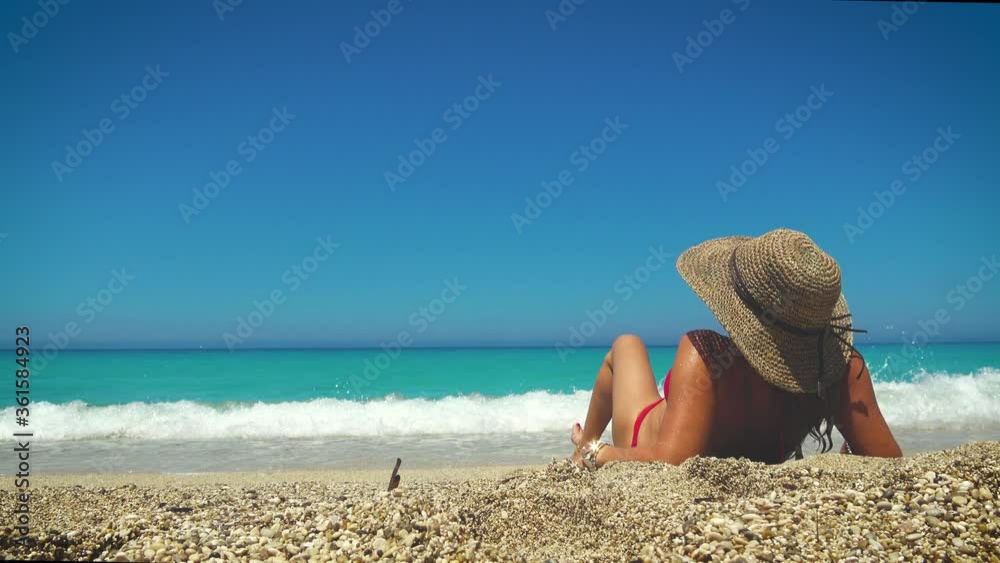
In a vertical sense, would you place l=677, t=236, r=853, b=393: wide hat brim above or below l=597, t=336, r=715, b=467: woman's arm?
above

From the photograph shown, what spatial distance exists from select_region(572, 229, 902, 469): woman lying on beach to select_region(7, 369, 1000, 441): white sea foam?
17.9 ft

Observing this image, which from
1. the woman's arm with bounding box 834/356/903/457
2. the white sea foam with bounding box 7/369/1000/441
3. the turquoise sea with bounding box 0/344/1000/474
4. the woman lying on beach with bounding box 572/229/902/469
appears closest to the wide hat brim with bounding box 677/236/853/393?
→ the woman lying on beach with bounding box 572/229/902/469

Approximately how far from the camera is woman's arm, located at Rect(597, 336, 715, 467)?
304 centimetres

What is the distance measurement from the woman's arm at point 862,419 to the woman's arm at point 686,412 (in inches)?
27.7

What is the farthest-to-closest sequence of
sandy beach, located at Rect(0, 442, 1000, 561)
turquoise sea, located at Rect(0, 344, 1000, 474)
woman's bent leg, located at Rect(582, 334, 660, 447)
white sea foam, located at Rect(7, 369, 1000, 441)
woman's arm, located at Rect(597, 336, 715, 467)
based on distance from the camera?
white sea foam, located at Rect(7, 369, 1000, 441), turquoise sea, located at Rect(0, 344, 1000, 474), woman's bent leg, located at Rect(582, 334, 660, 447), woman's arm, located at Rect(597, 336, 715, 467), sandy beach, located at Rect(0, 442, 1000, 561)

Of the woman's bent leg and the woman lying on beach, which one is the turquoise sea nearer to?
the woman's bent leg

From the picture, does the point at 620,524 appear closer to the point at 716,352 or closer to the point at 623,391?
the point at 716,352

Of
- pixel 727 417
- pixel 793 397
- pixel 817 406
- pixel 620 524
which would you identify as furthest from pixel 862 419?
pixel 620 524

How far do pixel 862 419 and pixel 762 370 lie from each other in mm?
774

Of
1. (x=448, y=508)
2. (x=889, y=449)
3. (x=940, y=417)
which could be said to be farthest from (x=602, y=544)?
(x=940, y=417)

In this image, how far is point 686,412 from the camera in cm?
310

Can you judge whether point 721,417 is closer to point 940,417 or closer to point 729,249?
point 729,249

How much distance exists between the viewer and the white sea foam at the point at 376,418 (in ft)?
28.2

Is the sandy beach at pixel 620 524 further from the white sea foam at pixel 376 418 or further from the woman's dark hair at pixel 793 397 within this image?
the white sea foam at pixel 376 418
